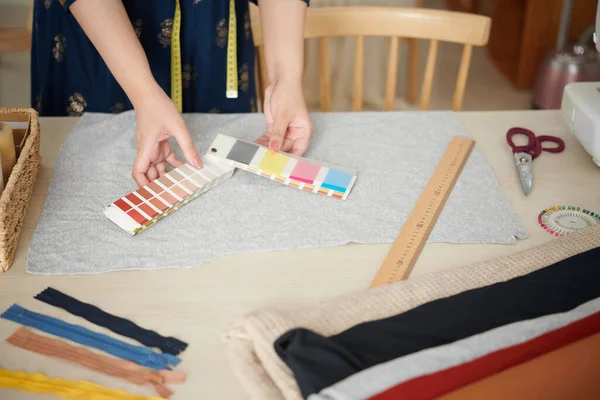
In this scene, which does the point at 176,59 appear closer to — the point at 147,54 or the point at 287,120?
the point at 147,54

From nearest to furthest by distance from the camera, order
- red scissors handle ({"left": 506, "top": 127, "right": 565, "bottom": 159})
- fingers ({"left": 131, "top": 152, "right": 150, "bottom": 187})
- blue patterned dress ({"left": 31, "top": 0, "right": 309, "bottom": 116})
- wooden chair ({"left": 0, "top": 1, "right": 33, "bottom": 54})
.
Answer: fingers ({"left": 131, "top": 152, "right": 150, "bottom": 187}), red scissors handle ({"left": 506, "top": 127, "right": 565, "bottom": 159}), blue patterned dress ({"left": 31, "top": 0, "right": 309, "bottom": 116}), wooden chair ({"left": 0, "top": 1, "right": 33, "bottom": 54})

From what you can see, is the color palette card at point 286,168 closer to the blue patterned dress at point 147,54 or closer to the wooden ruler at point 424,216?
the wooden ruler at point 424,216

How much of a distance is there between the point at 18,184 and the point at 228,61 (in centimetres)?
56

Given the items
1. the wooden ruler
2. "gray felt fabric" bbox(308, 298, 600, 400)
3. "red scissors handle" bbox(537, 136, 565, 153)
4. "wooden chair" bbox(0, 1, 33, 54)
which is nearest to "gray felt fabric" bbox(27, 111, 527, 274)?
the wooden ruler

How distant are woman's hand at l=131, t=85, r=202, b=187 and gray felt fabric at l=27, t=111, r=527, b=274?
0.04m

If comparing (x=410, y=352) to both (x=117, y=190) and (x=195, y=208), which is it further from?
(x=117, y=190)

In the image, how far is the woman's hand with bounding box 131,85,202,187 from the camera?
42.7 inches

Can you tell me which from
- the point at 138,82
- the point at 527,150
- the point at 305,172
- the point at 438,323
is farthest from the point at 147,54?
the point at 438,323

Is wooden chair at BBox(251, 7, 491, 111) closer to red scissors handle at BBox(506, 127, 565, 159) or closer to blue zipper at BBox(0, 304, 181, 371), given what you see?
red scissors handle at BBox(506, 127, 565, 159)

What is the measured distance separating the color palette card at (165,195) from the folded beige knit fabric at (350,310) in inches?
11.6

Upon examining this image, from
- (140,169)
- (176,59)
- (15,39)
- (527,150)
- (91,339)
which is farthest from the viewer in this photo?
(15,39)

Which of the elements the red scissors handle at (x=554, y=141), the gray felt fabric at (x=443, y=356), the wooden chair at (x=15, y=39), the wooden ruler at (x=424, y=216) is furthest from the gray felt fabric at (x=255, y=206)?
the wooden chair at (x=15, y=39)

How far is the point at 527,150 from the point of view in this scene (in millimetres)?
1197

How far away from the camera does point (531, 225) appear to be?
1.03 metres
